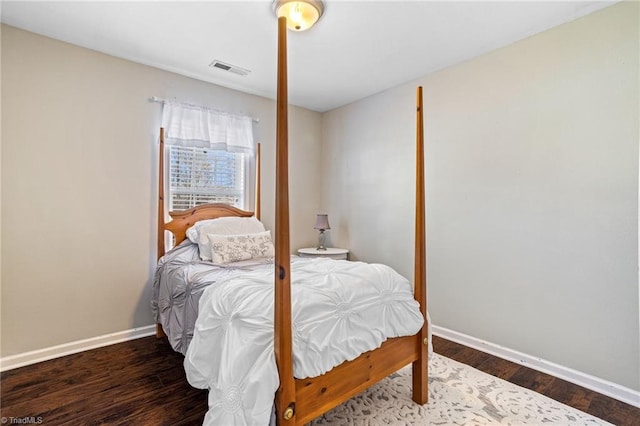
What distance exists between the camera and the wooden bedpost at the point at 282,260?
3.92ft

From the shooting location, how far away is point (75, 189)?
2.53 metres

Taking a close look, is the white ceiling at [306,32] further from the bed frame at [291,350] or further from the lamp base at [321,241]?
the lamp base at [321,241]

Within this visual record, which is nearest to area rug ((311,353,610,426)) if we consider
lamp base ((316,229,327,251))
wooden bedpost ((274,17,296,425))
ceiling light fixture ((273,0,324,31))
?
wooden bedpost ((274,17,296,425))

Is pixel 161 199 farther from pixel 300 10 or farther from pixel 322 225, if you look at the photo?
pixel 300 10

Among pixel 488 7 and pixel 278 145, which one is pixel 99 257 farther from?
pixel 488 7

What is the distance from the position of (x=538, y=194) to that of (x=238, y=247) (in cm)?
243

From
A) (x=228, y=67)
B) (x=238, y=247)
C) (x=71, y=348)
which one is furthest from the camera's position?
(x=228, y=67)

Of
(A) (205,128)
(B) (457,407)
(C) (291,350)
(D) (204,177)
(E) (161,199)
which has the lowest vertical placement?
(B) (457,407)

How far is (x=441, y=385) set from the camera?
2.06m

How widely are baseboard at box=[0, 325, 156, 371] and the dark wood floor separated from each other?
7 cm

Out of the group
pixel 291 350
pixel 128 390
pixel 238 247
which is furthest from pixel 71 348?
pixel 291 350

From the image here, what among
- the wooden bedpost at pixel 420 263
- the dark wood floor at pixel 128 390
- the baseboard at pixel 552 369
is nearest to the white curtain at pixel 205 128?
the dark wood floor at pixel 128 390

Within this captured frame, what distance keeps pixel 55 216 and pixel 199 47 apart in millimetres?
1807

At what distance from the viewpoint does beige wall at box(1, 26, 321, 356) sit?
2.29 metres
